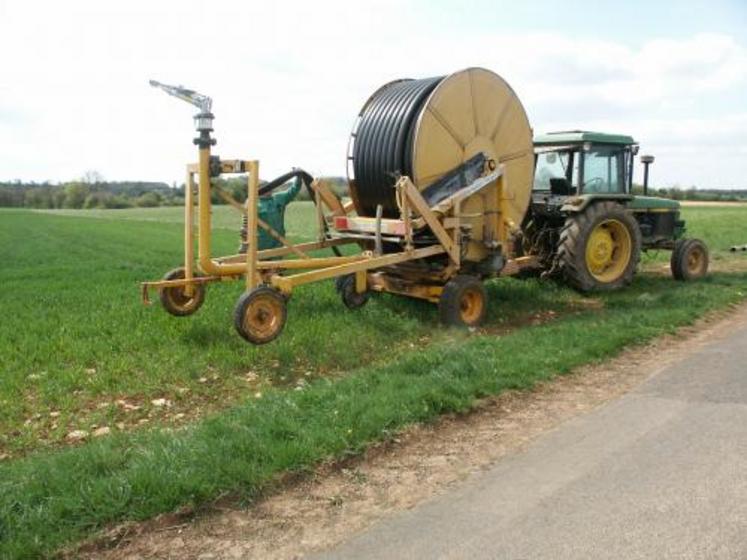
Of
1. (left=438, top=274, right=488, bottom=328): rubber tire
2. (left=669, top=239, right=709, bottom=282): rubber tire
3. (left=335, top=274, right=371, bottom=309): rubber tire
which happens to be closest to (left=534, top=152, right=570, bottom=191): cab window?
(left=669, top=239, right=709, bottom=282): rubber tire

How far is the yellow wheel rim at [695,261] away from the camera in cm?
1276

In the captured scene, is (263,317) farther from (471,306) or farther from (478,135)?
(478,135)

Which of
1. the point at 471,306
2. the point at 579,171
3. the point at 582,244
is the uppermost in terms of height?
the point at 579,171

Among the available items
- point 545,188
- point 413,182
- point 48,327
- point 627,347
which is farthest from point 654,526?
point 545,188

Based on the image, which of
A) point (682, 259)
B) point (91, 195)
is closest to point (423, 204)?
point (682, 259)

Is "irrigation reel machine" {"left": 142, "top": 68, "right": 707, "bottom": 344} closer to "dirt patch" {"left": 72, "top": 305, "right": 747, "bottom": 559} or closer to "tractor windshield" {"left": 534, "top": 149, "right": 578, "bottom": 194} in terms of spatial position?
"tractor windshield" {"left": 534, "top": 149, "right": 578, "bottom": 194}

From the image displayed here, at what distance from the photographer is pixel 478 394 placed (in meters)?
5.84

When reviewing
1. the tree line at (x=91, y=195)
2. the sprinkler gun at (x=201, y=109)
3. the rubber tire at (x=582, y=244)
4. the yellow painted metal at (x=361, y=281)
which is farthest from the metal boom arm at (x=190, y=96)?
the tree line at (x=91, y=195)

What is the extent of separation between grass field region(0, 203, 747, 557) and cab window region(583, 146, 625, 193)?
1662mm

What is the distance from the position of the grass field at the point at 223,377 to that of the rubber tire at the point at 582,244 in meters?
0.26

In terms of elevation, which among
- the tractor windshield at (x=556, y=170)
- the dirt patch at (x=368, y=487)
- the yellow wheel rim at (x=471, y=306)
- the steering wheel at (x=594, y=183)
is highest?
the tractor windshield at (x=556, y=170)

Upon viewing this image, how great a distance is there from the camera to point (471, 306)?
9.20 meters

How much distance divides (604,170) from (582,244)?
1694 millimetres

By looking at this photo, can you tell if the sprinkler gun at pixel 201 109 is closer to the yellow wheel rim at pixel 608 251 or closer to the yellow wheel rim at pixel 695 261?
the yellow wheel rim at pixel 608 251
